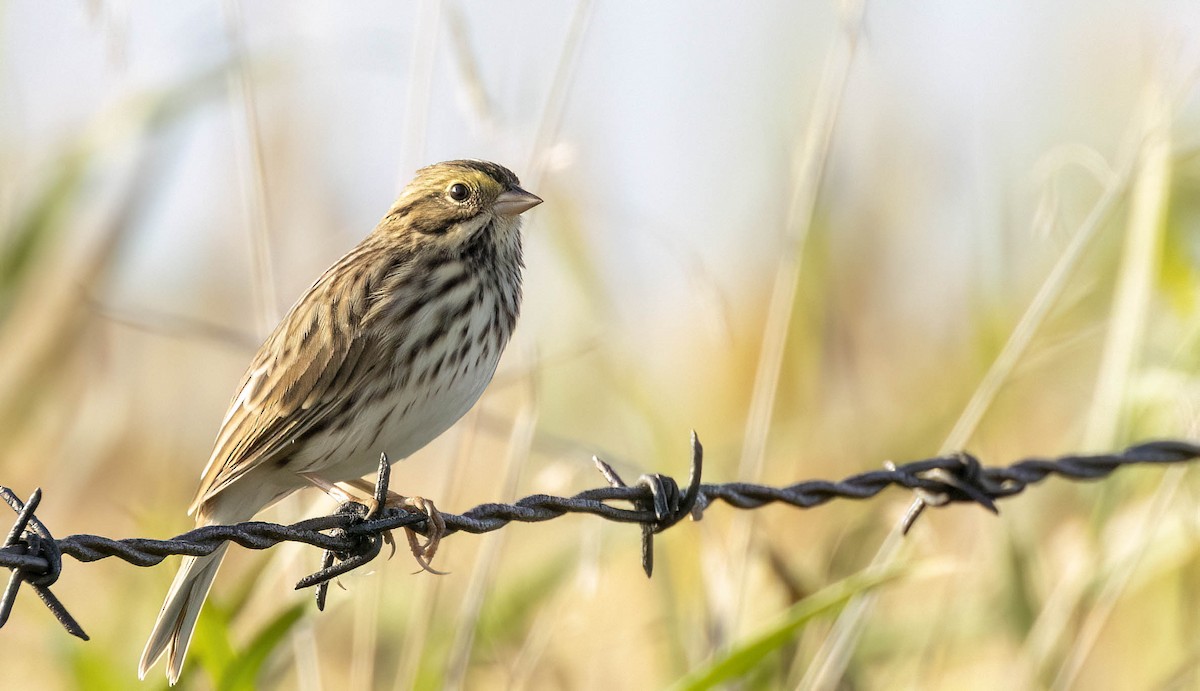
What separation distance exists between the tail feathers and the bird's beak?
1.06 meters

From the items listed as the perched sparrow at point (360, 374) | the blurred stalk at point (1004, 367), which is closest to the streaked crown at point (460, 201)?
the perched sparrow at point (360, 374)

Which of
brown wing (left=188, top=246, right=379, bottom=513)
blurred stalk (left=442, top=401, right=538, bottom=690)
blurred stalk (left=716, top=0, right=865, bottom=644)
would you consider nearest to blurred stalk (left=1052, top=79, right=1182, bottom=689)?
blurred stalk (left=716, top=0, right=865, bottom=644)

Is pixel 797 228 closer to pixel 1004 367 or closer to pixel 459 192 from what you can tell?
pixel 1004 367

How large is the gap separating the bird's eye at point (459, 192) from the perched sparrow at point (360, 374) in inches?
7.6

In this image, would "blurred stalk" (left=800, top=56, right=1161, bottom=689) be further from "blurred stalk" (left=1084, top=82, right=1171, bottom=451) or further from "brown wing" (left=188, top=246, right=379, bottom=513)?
"brown wing" (left=188, top=246, right=379, bottom=513)

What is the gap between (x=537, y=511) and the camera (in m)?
2.27

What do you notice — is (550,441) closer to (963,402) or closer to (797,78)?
(963,402)

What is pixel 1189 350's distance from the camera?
3.32 m

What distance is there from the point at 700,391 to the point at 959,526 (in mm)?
1221

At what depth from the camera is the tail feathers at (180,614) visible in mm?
2672

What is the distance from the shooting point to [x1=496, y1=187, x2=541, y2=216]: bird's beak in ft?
10.8

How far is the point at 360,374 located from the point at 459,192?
2.09 feet

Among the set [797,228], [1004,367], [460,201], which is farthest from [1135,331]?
[460,201]

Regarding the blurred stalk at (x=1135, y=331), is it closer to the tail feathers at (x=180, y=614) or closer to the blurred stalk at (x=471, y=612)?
the blurred stalk at (x=471, y=612)
